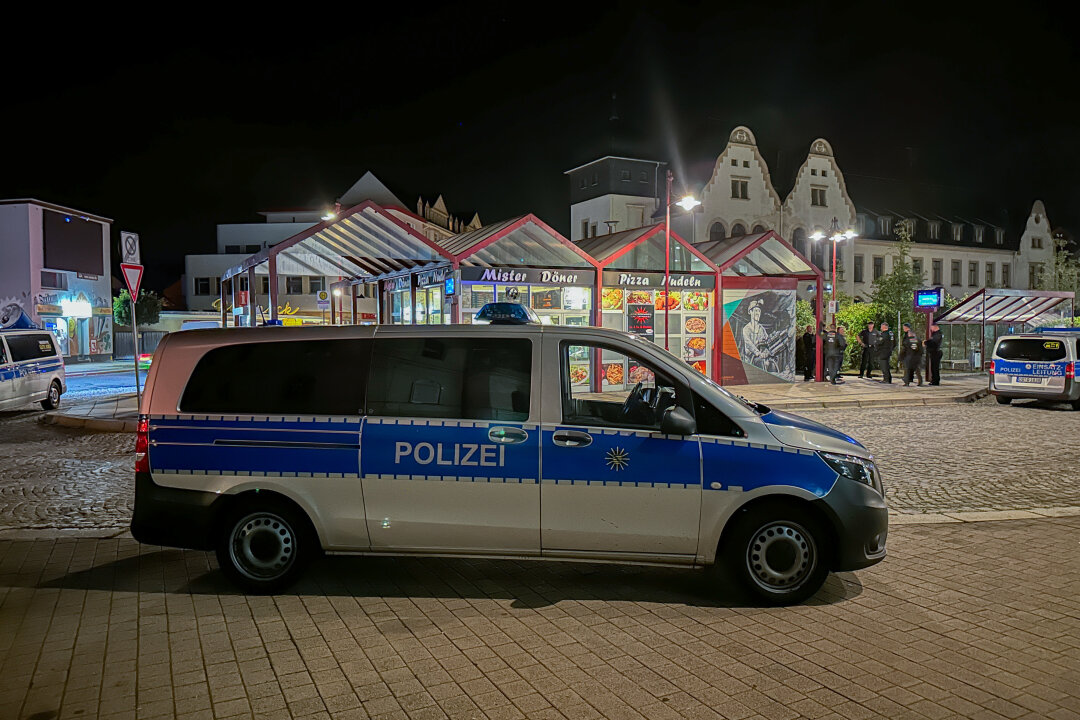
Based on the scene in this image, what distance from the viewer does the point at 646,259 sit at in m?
23.0

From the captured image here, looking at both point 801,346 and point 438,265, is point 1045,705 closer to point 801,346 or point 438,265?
point 438,265

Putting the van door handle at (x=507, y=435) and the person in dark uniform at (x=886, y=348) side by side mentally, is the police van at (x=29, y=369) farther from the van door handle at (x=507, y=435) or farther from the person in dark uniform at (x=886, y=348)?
the person in dark uniform at (x=886, y=348)

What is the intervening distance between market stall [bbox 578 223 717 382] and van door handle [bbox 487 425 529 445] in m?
16.5

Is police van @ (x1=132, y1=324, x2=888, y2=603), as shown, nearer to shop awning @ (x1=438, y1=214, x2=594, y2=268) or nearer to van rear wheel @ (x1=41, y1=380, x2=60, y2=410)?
van rear wheel @ (x1=41, y1=380, x2=60, y2=410)

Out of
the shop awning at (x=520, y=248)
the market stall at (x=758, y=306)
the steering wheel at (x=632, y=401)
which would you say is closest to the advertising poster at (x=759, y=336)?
the market stall at (x=758, y=306)

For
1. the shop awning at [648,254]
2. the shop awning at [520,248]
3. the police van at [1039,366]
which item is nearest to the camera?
the police van at [1039,366]

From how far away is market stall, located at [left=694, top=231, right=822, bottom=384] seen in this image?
2422 centimetres

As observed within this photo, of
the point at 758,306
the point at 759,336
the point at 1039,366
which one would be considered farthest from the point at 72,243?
the point at 1039,366

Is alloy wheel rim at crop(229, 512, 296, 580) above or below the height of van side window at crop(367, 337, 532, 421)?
below

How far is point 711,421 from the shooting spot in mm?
5426

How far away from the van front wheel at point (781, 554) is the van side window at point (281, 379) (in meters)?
2.69

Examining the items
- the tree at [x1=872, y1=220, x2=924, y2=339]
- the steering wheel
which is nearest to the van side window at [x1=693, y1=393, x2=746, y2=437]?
the steering wheel

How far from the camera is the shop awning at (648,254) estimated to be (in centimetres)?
2266

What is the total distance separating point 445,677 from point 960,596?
350 centimetres
